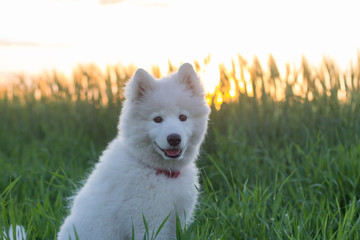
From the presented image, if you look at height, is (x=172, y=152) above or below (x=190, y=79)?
below

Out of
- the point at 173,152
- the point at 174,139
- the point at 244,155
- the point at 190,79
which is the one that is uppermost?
the point at 190,79

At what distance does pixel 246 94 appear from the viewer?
695 centimetres

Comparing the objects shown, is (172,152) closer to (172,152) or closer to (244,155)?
(172,152)

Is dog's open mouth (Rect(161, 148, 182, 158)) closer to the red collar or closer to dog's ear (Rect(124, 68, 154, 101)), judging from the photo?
the red collar

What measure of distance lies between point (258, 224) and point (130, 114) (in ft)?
4.48

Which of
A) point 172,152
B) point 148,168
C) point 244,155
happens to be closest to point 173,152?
point 172,152

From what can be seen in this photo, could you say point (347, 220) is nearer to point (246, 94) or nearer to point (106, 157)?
point (106, 157)

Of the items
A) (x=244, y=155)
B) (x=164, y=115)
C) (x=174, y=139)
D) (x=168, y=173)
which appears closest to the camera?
(x=174, y=139)

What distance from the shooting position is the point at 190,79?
132 inches

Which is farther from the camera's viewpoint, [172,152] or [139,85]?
[139,85]

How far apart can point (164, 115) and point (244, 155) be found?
2.74 m

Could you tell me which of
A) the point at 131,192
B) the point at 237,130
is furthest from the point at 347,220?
the point at 237,130

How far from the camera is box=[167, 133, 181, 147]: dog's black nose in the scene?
10.0 ft

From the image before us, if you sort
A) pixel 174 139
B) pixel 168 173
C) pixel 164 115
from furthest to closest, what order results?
1. pixel 168 173
2. pixel 164 115
3. pixel 174 139
